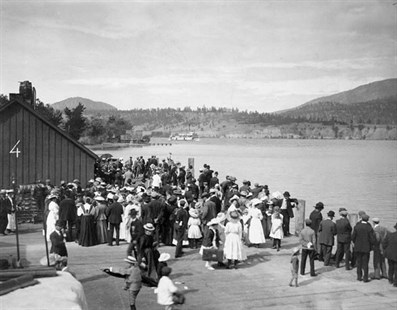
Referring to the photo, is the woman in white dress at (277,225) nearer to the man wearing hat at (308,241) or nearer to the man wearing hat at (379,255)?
the man wearing hat at (308,241)

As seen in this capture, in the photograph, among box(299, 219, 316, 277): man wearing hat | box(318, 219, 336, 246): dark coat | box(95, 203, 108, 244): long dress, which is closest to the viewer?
box(299, 219, 316, 277): man wearing hat

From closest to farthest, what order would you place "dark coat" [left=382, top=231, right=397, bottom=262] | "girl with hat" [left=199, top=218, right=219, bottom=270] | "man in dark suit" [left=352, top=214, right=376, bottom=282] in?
"dark coat" [left=382, top=231, right=397, bottom=262] < "man in dark suit" [left=352, top=214, right=376, bottom=282] < "girl with hat" [left=199, top=218, right=219, bottom=270]

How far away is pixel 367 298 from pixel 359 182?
56.5 metres

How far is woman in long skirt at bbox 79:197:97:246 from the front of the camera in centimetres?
1641

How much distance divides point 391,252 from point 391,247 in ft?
0.41

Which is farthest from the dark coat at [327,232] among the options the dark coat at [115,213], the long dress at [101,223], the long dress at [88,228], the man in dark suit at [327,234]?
the long dress at [88,228]

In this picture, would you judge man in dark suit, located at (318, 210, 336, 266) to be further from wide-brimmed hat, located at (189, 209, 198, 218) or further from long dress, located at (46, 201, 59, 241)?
long dress, located at (46, 201, 59, 241)

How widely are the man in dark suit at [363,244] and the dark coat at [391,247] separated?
0.41 metres

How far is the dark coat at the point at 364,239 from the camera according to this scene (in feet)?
Answer: 42.5

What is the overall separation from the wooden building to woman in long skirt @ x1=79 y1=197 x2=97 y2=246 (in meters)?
8.23

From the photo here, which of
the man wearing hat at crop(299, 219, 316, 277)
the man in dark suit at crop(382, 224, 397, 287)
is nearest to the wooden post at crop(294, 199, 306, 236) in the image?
the man wearing hat at crop(299, 219, 316, 277)

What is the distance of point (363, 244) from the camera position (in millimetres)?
12969

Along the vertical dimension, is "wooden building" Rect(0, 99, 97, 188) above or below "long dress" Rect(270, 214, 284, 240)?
above

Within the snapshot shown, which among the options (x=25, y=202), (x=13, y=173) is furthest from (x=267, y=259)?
(x=13, y=173)
